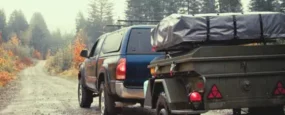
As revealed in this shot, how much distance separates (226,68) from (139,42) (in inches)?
153

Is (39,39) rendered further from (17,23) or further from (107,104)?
(107,104)

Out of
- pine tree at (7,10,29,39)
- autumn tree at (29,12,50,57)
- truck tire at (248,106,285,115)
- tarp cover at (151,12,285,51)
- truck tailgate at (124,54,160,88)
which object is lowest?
autumn tree at (29,12,50,57)

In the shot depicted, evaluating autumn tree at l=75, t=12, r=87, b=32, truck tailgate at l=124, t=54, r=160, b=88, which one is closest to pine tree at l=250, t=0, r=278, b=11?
truck tailgate at l=124, t=54, r=160, b=88

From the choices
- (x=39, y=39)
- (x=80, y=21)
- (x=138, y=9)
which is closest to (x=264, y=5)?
(x=138, y=9)

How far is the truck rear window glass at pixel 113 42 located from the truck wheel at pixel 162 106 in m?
3.01

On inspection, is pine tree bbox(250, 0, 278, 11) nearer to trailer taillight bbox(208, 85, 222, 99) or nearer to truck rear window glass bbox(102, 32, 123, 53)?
truck rear window glass bbox(102, 32, 123, 53)

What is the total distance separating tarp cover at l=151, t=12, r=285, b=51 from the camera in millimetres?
5551

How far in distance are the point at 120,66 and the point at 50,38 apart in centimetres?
15427

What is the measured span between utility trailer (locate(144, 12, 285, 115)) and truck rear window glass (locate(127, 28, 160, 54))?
8.86ft

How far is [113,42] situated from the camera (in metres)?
9.49

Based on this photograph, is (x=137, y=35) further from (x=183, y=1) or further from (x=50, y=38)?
(x=50, y=38)

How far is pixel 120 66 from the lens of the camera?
8258mm

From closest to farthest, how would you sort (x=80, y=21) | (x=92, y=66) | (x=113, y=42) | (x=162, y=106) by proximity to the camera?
(x=162, y=106)
(x=113, y=42)
(x=92, y=66)
(x=80, y=21)

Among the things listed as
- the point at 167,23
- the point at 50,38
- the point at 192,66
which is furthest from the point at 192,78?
the point at 50,38
